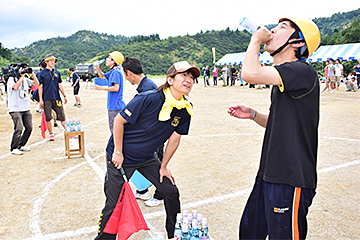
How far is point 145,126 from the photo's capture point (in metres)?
2.89

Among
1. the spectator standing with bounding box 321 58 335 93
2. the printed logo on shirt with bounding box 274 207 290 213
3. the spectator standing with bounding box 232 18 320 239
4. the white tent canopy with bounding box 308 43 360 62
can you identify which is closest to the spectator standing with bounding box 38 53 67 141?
the spectator standing with bounding box 232 18 320 239

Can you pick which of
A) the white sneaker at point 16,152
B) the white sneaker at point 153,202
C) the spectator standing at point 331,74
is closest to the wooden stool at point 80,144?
the white sneaker at point 16,152

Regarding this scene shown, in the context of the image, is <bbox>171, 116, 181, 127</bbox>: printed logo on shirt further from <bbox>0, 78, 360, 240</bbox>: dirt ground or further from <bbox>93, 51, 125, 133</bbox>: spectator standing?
<bbox>93, 51, 125, 133</bbox>: spectator standing

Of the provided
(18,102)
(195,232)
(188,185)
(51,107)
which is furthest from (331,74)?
(195,232)

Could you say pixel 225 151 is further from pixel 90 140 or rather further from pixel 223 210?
pixel 90 140

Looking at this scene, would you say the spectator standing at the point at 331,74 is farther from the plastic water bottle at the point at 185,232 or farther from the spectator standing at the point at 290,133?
the plastic water bottle at the point at 185,232

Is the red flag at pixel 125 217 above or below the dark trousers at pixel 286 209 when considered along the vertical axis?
below

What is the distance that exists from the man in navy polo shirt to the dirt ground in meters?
0.75

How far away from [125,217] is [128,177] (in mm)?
418

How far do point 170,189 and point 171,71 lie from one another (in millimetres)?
1285

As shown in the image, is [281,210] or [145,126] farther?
[145,126]

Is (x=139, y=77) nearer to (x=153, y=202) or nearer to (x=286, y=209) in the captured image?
(x=153, y=202)

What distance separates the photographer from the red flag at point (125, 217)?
2932 mm

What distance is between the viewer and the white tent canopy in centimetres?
2406
